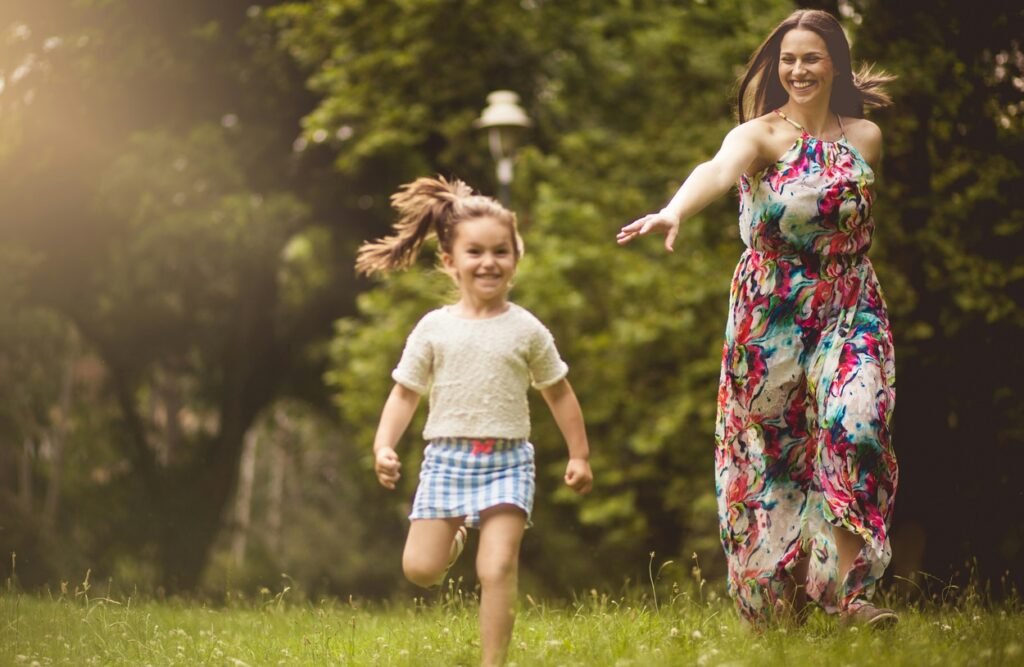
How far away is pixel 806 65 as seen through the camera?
4.65 meters

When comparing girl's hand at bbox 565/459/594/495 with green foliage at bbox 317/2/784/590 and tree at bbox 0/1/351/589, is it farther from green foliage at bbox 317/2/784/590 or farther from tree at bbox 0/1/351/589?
tree at bbox 0/1/351/589

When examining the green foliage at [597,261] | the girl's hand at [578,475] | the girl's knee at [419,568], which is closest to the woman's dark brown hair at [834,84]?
the girl's hand at [578,475]

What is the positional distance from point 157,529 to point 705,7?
37.7ft

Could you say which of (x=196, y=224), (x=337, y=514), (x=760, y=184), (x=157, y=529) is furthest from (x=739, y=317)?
(x=337, y=514)

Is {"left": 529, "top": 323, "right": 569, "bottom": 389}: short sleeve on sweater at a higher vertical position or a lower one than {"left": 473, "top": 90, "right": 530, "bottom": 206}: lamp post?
lower

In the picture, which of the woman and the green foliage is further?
the green foliage

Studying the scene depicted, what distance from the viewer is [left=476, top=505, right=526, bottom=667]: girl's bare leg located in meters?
4.14

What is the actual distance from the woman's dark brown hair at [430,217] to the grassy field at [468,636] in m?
1.44

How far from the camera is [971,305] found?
303 inches

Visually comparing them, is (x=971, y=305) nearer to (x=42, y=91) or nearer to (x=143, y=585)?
(x=143, y=585)

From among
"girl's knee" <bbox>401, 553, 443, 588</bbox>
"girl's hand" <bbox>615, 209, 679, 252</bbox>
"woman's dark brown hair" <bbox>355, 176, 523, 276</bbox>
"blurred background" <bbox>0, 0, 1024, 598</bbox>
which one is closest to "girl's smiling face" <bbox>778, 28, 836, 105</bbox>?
"girl's hand" <bbox>615, 209, 679, 252</bbox>

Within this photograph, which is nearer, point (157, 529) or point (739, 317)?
point (739, 317)

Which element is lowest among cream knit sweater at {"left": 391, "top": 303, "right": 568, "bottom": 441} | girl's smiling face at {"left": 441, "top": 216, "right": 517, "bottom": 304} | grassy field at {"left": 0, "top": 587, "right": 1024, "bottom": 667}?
grassy field at {"left": 0, "top": 587, "right": 1024, "bottom": 667}

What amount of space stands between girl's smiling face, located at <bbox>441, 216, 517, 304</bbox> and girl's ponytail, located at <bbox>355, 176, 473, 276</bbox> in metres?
0.16
